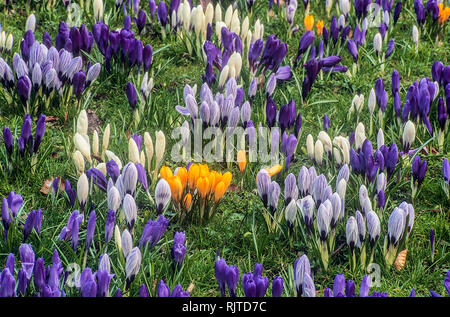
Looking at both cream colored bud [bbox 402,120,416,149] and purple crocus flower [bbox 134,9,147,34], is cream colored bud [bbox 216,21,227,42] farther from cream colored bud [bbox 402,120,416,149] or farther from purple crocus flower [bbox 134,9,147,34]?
cream colored bud [bbox 402,120,416,149]

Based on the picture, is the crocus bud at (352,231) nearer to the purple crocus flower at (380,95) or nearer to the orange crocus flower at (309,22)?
the purple crocus flower at (380,95)

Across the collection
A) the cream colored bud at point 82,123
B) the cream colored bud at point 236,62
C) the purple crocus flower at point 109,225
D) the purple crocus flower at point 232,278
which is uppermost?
the cream colored bud at point 236,62

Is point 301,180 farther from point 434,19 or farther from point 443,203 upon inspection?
point 434,19

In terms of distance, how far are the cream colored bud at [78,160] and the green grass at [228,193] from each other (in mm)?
177

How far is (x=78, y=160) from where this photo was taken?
12.1 feet

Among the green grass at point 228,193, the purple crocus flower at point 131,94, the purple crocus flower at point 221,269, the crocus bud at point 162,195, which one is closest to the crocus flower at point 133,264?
the green grass at point 228,193

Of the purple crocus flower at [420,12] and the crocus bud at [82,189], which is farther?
the purple crocus flower at [420,12]

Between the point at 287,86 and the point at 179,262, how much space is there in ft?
7.05

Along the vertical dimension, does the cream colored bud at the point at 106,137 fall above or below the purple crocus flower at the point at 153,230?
above

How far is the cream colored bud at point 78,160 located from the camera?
3.68 m

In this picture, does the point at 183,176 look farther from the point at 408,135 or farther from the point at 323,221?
the point at 408,135

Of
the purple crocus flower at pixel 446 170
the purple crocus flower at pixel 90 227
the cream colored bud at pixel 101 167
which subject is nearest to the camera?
the purple crocus flower at pixel 90 227

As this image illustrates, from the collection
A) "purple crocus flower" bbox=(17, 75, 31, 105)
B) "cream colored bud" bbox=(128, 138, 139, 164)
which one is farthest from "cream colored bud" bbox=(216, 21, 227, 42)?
"cream colored bud" bbox=(128, 138, 139, 164)

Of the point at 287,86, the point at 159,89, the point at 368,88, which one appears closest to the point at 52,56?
the point at 159,89
